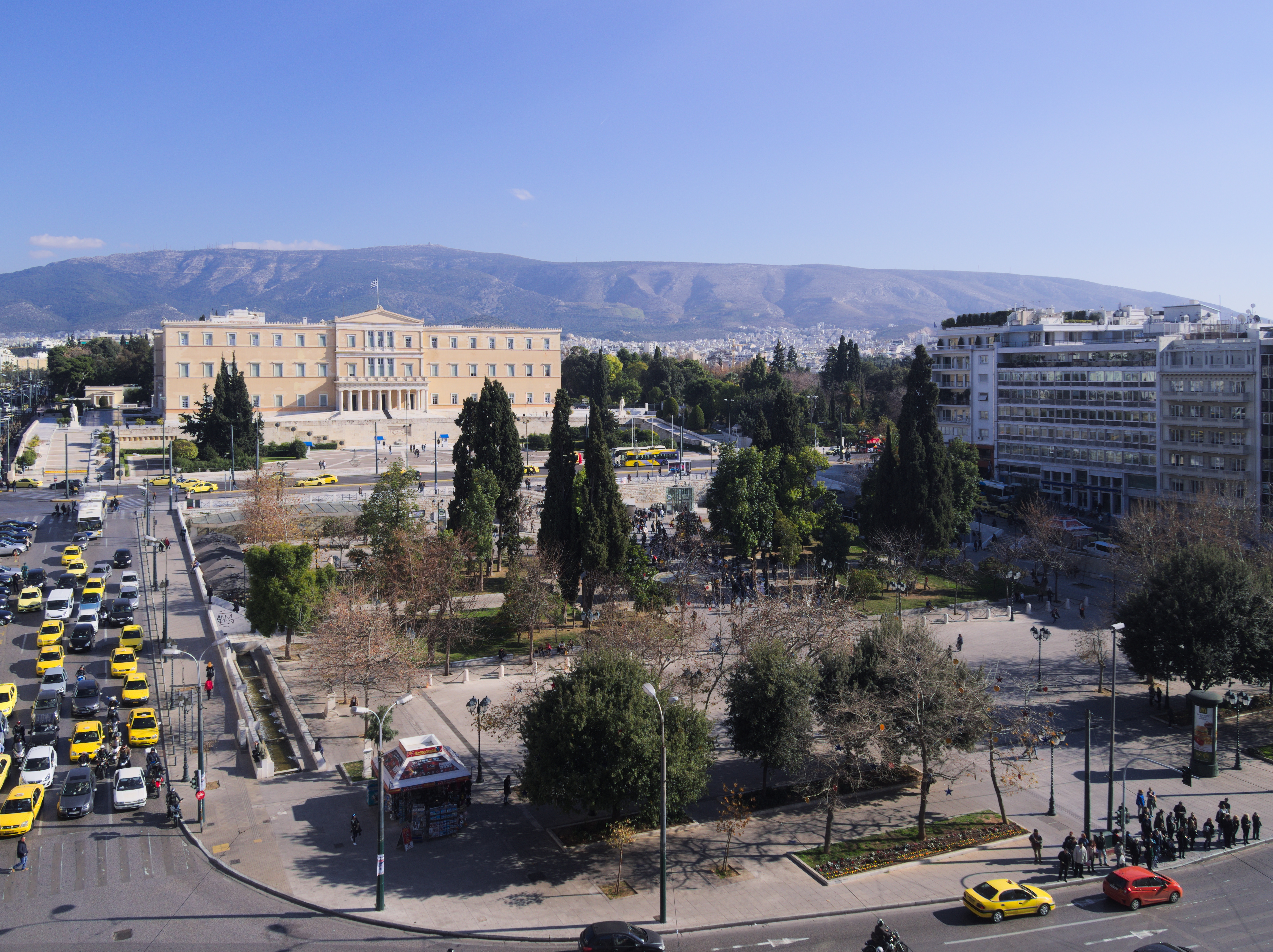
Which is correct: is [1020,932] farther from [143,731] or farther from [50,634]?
[50,634]

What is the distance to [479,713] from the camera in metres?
23.6

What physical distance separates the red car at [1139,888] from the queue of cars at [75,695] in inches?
818

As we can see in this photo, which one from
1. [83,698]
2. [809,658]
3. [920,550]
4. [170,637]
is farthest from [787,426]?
[83,698]

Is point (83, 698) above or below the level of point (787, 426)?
below

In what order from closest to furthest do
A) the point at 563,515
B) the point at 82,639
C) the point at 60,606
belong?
1. the point at 82,639
2. the point at 60,606
3. the point at 563,515

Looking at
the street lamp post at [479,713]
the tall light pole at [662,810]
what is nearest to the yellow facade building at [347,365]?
the street lamp post at [479,713]

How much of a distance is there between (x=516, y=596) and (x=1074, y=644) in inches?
826

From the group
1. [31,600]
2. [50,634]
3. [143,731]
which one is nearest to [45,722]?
[143,731]

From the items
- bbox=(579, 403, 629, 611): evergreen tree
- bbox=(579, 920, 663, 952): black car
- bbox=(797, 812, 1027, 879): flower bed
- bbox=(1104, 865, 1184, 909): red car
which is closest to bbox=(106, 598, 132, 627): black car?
bbox=(579, 403, 629, 611): evergreen tree

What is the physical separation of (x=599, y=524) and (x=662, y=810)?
20440mm

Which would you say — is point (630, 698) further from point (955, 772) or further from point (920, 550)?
point (920, 550)

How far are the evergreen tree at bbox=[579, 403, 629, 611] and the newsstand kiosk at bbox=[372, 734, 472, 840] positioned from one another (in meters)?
16.2

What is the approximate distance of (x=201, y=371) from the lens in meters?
84.7

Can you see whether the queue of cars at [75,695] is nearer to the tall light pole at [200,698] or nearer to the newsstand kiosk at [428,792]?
the tall light pole at [200,698]
